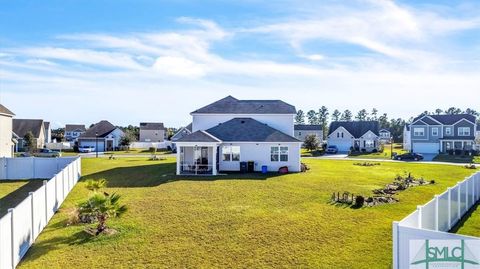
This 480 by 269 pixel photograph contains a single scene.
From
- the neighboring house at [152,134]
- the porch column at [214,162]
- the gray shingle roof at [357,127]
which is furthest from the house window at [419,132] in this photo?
the neighboring house at [152,134]

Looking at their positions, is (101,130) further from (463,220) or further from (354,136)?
(463,220)

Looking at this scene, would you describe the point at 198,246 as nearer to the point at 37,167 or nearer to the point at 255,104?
the point at 37,167

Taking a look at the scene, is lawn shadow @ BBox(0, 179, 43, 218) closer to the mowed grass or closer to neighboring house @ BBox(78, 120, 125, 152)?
the mowed grass

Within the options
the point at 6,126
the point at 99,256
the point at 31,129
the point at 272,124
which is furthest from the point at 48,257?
the point at 31,129

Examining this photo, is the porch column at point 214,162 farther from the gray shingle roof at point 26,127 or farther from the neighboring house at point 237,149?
the gray shingle roof at point 26,127

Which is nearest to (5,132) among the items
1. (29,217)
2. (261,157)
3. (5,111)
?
(5,111)

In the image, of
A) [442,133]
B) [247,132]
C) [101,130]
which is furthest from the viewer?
[101,130]
